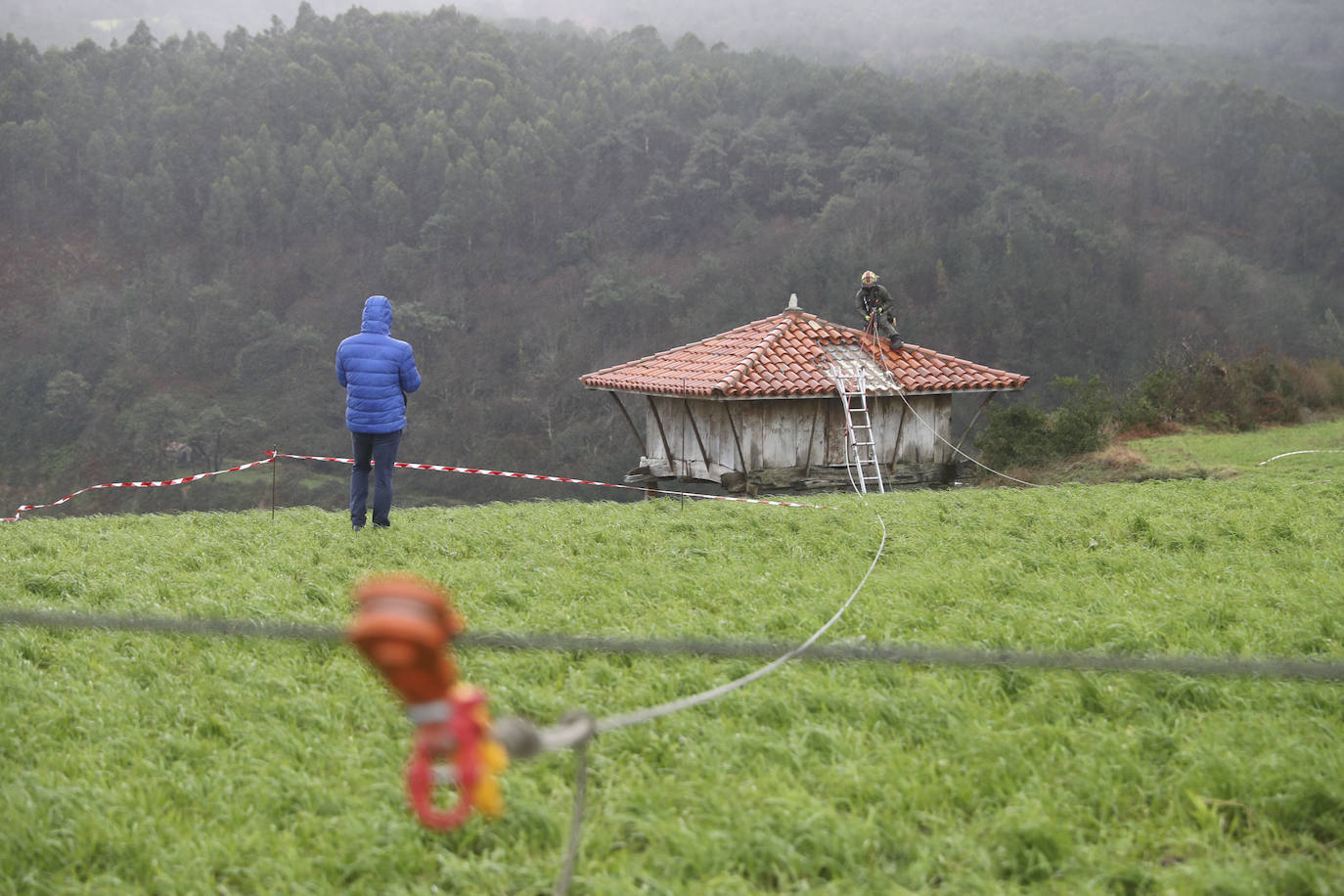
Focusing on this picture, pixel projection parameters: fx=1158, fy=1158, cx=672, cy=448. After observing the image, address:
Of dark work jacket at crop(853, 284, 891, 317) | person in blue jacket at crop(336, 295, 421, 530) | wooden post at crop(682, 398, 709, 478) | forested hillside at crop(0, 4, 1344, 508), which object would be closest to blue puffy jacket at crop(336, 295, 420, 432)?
person in blue jacket at crop(336, 295, 421, 530)

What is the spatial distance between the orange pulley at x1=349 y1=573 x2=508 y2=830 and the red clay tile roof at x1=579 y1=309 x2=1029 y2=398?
15.6 m

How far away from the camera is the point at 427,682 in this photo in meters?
1.68

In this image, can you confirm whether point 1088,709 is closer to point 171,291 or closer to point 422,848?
point 422,848

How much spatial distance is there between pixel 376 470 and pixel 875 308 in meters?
11.4

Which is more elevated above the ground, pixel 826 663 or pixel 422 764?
pixel 422 764

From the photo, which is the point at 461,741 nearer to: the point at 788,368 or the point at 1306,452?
the point at 788,368

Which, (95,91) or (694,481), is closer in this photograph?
(694,481)

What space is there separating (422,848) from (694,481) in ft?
52.5

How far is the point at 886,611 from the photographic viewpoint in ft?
22.5

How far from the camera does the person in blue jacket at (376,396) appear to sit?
10422mm

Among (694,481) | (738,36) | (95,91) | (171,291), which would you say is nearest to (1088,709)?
(694,481)

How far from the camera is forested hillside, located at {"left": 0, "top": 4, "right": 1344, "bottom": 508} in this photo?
62031mm

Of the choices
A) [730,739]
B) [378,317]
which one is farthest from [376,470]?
[730,739]

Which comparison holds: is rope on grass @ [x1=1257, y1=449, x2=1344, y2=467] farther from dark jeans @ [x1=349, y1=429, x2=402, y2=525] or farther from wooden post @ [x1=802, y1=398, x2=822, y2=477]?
dark jeans @ [x1=349, y1=429, x2=402, y2=525]
